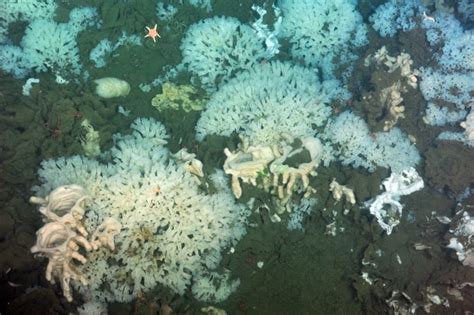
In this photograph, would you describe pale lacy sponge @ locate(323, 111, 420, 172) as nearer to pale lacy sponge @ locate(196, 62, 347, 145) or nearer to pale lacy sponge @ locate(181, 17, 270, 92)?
pale lacy sponge @ locate(196, 62, 347, 145)

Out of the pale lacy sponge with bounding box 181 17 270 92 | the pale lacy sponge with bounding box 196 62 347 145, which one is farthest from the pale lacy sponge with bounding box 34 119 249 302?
the pale lacy sponge with bounding box 181 17 270 92

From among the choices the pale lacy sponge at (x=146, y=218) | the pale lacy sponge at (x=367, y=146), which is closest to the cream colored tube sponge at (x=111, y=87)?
the pale lacy sponge at (x=146, y=218)

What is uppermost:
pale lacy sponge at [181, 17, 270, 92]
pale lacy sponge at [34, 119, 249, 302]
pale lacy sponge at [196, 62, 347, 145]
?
pale lacy sponge at [181, 17, 270, 92]

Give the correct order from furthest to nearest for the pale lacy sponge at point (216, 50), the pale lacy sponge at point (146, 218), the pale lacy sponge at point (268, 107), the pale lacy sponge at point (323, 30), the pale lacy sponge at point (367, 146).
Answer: the pale lacy sponge at point (323, 30) → the pale lacy sponge at point (216, 50) → the pale lacy sponge at point (367, 146) → the pale lacy sponge at point (268, 107) → the pale lacy sponge at point (146, 218)

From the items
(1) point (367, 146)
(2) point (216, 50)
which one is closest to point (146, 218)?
(2) point (216, 50)

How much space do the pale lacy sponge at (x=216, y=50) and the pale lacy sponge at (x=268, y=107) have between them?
23 centimetres

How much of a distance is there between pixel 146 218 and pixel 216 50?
87.8 inches

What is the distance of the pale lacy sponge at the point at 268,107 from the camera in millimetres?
4336

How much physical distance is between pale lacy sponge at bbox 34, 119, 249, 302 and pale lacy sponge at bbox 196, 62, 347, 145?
707mm

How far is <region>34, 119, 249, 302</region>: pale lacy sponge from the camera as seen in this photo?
3.97m

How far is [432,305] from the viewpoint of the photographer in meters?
4.11

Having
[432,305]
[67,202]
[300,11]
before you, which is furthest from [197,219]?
[300,11]

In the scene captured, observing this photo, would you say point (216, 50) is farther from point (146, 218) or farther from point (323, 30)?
point (146, 218)

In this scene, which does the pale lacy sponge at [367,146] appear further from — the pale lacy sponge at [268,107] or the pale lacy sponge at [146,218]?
the pale lacy sponge at [146,218]
